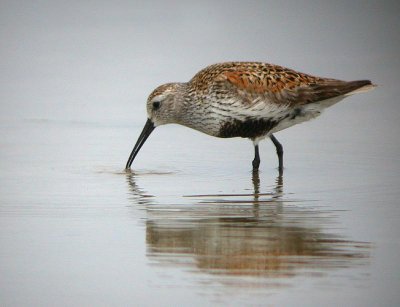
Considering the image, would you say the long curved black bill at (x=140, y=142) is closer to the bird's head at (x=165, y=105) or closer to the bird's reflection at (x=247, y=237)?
the bird's head at (x=165, y=105)

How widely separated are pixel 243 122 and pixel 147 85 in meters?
→ 7.61

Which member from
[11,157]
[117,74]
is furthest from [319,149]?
[117,74]

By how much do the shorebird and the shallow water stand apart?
468mm

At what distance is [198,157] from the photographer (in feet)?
38.4

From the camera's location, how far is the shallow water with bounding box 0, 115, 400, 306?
6082 millimetres

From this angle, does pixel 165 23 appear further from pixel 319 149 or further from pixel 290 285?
pixel 290 285

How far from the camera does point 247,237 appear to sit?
7305 millimetres

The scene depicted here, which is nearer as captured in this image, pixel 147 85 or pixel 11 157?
pixel 11 157

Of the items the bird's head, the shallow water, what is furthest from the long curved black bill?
the shallow water

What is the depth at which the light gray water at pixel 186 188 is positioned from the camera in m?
6.20

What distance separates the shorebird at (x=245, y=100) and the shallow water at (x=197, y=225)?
0.47 metres

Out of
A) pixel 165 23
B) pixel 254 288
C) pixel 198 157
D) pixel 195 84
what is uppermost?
pixel 165 23

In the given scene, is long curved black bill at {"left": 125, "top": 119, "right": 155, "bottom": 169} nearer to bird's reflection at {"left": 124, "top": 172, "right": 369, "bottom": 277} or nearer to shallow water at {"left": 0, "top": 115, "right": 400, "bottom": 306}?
shallow water at {"left": 0, "top": 115, "right": 400, "bottom": 306}

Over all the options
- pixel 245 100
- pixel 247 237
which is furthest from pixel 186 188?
pixel 247 237
